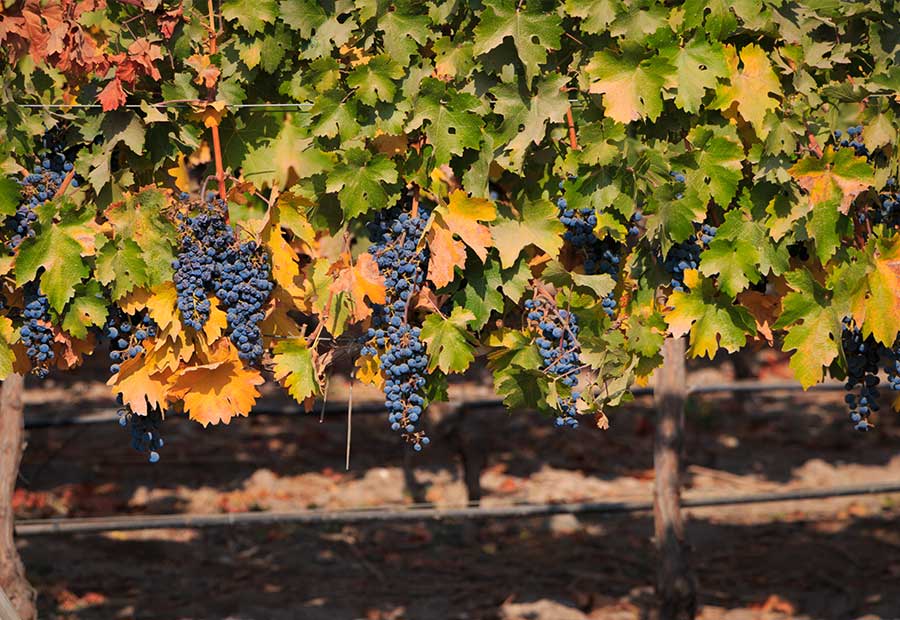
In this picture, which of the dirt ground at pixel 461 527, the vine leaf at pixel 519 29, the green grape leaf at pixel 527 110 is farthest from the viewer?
the dirt ground at pixel 461 527

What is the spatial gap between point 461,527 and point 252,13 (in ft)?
18.3

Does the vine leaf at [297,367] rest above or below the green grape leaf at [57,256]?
below

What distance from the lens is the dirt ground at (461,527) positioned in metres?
7.68

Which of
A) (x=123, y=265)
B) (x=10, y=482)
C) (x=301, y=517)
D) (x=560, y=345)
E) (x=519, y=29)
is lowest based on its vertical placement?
(x=301, y=517)

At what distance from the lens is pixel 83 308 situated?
3975 mm

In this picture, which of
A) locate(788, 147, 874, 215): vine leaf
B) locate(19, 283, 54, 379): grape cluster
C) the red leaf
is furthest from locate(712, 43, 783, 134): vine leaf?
locate(19, 283, 54, 379): grape cluster

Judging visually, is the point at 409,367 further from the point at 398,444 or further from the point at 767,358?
the point at 767,358

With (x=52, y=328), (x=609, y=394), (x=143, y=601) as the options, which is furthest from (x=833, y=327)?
(x=143, y=601)

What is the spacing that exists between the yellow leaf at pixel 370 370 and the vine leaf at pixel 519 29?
102 centimetres

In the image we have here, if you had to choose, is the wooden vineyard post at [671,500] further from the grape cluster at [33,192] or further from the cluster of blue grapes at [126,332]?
the grape cluster at [33,192]

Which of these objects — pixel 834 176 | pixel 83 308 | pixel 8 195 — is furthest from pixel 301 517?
pixel 834 176

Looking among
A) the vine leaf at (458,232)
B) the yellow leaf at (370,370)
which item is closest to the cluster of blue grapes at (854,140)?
the vine leaf at (458,232)

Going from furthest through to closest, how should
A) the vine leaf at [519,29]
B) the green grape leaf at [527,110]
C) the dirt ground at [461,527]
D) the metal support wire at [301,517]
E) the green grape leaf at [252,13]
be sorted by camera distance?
the dirt ground at [461,527] → the metal support wire at [301,517] → the green grape leaf at [252,13] → the green grape leaf at [527,110] → the vine leaf at [519,29]

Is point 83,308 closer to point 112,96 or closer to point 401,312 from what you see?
point 112,96
